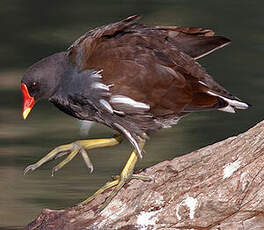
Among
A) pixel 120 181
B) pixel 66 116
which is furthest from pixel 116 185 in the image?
pixel 66 116

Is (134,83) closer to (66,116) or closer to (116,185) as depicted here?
(116,185)

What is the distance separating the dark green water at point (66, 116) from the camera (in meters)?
6.11

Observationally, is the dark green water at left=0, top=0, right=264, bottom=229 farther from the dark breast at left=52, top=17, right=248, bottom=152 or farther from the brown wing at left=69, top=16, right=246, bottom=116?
the brown wing at left=69, top=16, right=246, bottom=116

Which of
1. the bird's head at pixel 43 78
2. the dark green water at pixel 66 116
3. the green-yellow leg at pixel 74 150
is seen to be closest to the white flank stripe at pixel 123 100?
the bird's head at pixel 43 78

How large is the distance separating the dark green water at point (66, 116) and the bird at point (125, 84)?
890 mm

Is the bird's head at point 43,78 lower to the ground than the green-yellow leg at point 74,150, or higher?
higher

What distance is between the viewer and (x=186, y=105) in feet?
17.1

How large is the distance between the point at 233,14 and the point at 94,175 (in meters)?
4.15

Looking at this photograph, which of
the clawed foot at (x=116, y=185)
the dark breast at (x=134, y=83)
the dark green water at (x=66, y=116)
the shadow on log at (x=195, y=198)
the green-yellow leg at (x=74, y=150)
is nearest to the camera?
the shadow on log at (x=195, y=198)

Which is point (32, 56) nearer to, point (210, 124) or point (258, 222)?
point (210, 124)

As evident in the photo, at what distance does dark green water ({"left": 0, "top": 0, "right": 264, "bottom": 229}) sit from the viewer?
6.11m

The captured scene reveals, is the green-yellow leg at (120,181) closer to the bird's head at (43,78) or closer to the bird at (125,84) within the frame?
the bird at (125,84)

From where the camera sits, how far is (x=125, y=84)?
16.6 ft

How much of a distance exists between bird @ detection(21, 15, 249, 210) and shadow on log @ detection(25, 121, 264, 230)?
106 mm
